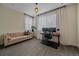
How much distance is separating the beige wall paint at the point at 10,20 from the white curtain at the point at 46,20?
1.78 metres

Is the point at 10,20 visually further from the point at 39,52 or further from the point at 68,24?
the point at 68,24

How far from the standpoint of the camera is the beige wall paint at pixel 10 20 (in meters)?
4.45

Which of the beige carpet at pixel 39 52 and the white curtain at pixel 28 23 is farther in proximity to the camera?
the white curtain at pixel 28 23

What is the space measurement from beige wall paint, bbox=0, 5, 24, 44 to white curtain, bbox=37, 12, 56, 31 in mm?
1778

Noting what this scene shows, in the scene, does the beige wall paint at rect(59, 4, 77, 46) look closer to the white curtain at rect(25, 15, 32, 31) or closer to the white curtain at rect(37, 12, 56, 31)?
the white curtain at rect(37, 12, 56, 31)

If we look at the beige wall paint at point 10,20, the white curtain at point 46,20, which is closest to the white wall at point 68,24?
the white curtain at point 46,20

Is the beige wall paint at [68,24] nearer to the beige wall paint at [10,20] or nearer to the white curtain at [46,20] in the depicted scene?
the white curtain at [46,20]

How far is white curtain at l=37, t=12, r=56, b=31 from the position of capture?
17.8ft

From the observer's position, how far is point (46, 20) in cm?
609

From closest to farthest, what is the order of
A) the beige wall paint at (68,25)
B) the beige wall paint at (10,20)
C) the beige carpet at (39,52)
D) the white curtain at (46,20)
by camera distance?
the beige carpet at (39,52) < the beige wall paint at (68,25) < the beige wall paint at (10,20) < the white curtain at (46,20)

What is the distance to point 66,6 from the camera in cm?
448

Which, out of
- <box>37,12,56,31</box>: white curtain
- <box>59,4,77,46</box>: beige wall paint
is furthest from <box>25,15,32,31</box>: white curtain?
<box>59,4,77,46</box>: beige wall paint

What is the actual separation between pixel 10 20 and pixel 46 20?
9.94ft

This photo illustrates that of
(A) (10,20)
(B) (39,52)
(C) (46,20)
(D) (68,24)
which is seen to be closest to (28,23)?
(C) (46,20)
